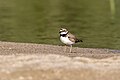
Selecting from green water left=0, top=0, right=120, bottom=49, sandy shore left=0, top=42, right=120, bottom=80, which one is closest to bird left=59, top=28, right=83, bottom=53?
sandy shore left=0, top=42, right=120, bottom=80

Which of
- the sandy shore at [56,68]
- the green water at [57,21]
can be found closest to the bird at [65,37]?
the sandy shore at [56,68]

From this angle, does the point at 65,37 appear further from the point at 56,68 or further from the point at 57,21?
the point at 57,21

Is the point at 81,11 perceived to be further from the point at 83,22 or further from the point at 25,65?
the point at 25,65

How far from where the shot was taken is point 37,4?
3497 cm

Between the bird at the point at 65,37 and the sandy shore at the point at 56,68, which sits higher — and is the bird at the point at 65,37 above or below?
above

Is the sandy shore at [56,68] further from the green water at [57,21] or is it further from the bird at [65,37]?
the green water at [57,21]

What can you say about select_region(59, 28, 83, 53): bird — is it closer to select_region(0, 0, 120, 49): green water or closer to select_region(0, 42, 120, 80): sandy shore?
select_region(0, 42, 120, 80): sandy shore

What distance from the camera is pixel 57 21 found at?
27125 mm

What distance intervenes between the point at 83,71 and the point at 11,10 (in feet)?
69.1

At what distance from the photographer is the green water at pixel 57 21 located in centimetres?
2116

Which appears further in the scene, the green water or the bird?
the green water

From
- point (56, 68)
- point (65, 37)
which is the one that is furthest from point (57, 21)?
point (56, 68)

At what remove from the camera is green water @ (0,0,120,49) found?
2116cm

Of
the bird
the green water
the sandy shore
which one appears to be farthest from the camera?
the green water
